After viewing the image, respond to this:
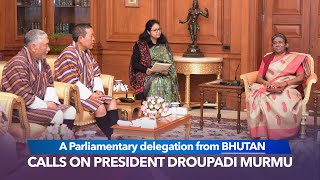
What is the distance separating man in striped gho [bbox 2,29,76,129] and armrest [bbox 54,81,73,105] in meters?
0.15

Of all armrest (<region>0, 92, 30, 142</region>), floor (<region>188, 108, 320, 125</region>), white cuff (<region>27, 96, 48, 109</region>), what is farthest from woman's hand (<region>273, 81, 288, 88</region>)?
armrest (<region>0, 92, 30, 142</region>)

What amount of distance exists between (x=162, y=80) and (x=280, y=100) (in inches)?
64.4

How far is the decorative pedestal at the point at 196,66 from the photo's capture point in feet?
26.7

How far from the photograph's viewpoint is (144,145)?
3904 mm

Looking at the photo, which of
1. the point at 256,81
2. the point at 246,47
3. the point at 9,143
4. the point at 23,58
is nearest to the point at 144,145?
the point at 9,143

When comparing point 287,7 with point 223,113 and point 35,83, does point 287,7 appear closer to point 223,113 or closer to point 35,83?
point 223,113

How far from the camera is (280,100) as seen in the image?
623cm

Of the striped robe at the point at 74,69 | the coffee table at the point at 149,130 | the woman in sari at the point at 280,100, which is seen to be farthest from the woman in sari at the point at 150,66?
the coffee table at the point at 149,130

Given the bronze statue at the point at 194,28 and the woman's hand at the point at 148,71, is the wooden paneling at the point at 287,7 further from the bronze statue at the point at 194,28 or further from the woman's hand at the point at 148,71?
the woman's hand at the point at 148,71

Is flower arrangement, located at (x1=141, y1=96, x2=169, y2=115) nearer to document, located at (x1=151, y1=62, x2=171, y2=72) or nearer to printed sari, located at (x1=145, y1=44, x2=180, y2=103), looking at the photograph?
document, located at (x1=151, y1=62, x2=171, y2=72)

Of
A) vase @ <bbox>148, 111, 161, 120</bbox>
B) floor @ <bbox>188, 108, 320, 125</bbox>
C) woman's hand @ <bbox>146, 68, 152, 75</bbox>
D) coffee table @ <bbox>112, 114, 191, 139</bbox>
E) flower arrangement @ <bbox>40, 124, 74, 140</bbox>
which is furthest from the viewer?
floor @ <bbox>188, 108, 320, 125</bbox>

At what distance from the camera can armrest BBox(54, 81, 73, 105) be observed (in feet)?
17.9

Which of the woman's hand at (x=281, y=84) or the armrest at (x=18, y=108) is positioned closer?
the armrest at (x=18, y=108)

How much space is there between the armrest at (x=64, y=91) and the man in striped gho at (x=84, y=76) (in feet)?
0.78
